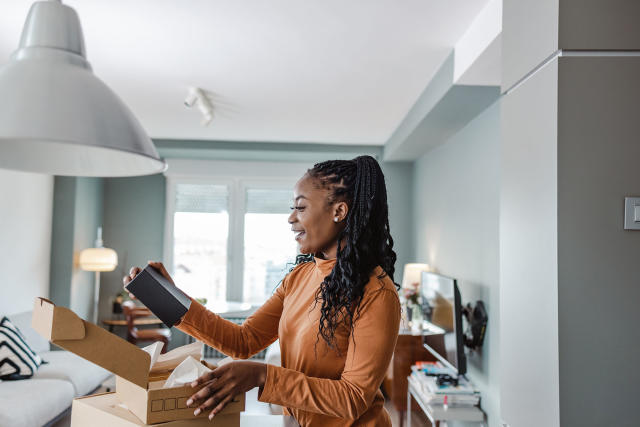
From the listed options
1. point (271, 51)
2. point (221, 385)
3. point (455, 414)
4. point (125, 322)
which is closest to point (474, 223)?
point (455, 414)

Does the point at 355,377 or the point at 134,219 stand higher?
the point at 134,219

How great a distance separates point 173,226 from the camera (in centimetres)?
607

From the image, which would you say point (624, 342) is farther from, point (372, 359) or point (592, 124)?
point (372, 359)

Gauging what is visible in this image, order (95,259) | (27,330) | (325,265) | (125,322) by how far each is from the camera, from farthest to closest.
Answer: (125,322) < (95,259) < (27,330) < (325,265)

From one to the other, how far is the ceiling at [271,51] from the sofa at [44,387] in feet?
7.22

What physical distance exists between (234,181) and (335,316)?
17.0 feet

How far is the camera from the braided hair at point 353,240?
1.16m

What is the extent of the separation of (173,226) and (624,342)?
18.0 ft

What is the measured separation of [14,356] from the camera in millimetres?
3578

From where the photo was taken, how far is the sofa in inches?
117

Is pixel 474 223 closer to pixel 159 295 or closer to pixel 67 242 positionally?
pixel 159 295

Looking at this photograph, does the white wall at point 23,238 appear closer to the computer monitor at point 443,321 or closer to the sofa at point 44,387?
the sofa at point 44,387

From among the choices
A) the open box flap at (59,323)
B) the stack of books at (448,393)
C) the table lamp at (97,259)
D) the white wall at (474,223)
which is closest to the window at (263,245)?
the table lamp at (97,259)

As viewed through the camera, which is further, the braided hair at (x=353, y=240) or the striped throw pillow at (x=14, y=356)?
the striped throw pillow at (x=14, y=356)
